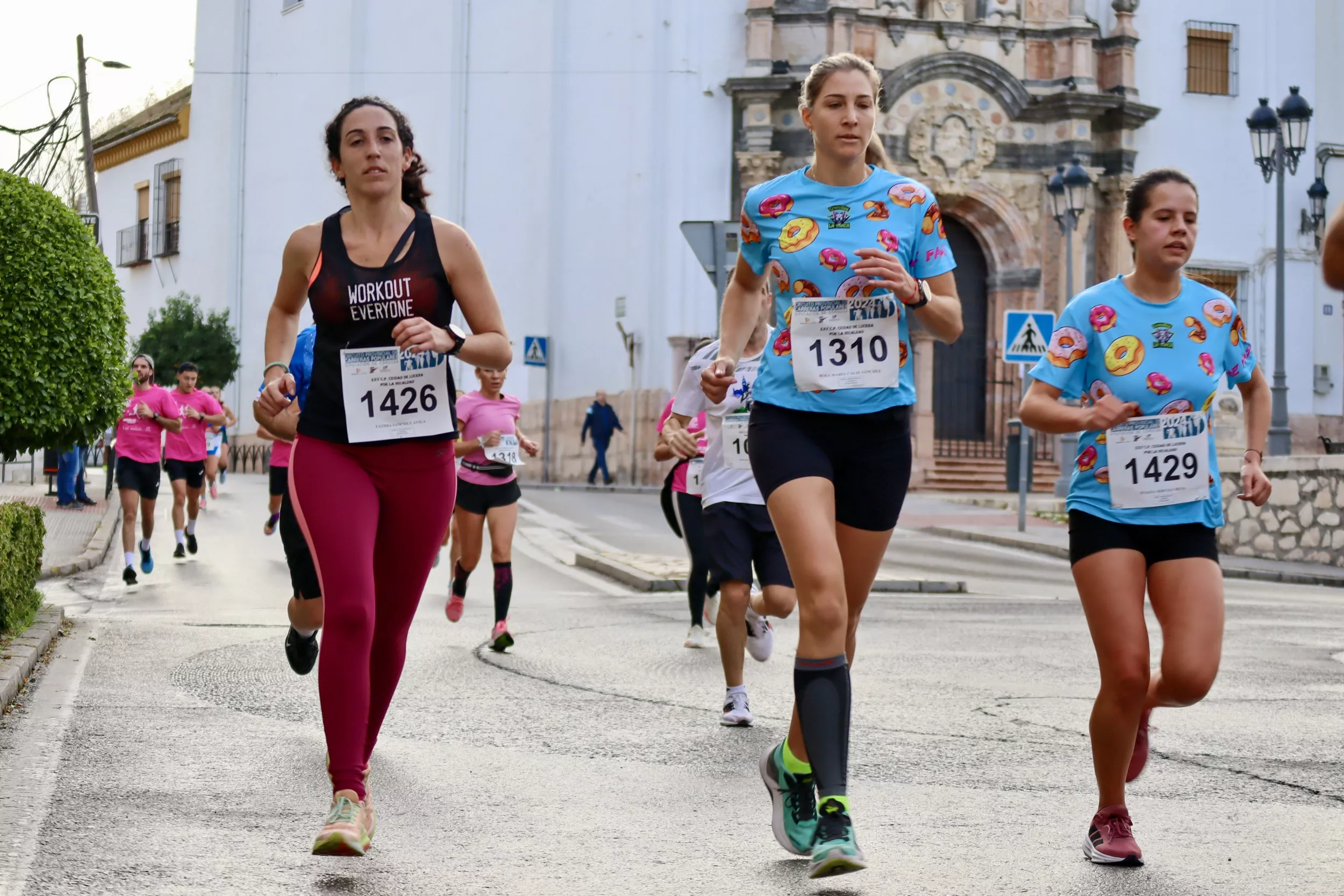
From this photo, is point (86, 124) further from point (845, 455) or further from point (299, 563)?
point (845, 455)

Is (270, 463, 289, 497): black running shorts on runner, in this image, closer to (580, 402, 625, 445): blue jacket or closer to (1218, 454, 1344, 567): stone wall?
(1218, 454, 1344, 567): stone wall

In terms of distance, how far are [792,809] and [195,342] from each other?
38027 millimetres

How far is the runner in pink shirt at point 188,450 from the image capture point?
55.9ft

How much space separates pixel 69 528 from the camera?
69.0 ft

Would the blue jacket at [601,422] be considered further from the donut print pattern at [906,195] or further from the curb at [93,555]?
the donut print pattern at [906,195]

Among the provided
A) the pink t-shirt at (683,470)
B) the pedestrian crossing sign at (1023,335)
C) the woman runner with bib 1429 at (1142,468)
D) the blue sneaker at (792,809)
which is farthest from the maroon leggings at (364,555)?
the pedestrian crossing sign at (1023,335)

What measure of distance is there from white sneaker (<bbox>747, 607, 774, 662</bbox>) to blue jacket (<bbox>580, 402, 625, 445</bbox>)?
24581 millimetres

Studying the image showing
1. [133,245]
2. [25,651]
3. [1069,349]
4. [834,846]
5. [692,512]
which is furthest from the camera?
[133,245]

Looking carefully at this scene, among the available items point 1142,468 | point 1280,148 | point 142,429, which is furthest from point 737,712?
point 1280,148

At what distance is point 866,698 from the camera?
8.38 m

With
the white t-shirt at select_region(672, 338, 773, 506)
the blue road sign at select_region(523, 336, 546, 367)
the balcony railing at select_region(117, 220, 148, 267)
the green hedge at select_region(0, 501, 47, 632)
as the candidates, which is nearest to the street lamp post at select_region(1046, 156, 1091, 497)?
the blue road sign at select_region(523, 336, 546, 367)

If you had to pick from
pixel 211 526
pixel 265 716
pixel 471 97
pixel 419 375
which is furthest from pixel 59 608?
pixel 471 97

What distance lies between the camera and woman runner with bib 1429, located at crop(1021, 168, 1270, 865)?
4.96 meters

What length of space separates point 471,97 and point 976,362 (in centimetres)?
1184
